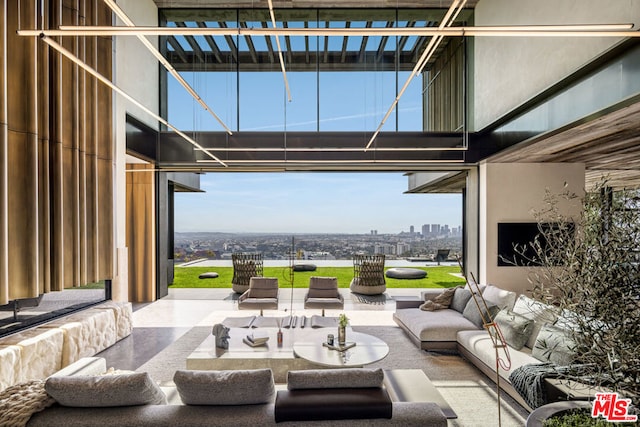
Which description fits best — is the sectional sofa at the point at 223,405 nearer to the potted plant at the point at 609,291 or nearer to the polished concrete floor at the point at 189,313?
the potted plant at the point at 609,291

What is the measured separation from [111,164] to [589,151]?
291 inches

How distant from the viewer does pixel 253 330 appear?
4648 mm

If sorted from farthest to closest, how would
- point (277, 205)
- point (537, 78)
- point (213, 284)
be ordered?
point (277, 205) → point (213, 284) → point (537, 78)

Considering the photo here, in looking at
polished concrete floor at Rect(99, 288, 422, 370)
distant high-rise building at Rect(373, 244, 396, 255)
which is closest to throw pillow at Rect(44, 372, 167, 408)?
polished concrete floor at Rect(99, 288, 422, 370)

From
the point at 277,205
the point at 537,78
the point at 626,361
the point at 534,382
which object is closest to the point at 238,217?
the point at 277,205

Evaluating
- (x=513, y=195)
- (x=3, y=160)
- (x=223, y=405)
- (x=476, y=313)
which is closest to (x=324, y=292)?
(x=476, y=313)

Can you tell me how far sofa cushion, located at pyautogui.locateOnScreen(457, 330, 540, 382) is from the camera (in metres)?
3.42

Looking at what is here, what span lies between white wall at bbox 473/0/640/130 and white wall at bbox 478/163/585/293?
3.67ft

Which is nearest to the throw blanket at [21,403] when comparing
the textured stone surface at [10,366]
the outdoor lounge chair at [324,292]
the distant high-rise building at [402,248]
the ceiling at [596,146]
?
the textured stone surface at [10,366]

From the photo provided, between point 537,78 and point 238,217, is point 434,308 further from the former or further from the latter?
point 238,217

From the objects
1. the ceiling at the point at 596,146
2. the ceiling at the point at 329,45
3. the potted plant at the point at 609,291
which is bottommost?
the potted plant at the point at 609,291

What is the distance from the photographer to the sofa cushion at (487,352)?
342 cm

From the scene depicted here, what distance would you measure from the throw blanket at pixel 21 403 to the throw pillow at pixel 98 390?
0.07m

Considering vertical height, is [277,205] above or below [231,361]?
above
